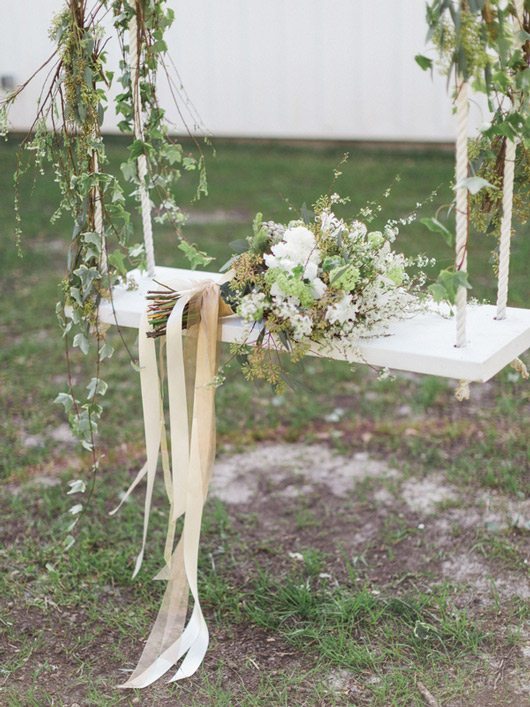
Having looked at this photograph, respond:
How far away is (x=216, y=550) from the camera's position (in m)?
3.02

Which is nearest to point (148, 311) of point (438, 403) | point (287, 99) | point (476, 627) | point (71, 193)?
point (71, 193)

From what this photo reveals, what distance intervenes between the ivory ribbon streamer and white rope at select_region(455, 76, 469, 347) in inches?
22.4

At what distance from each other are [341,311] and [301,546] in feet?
3.72

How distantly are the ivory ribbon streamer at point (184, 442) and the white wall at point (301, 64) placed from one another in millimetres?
6279

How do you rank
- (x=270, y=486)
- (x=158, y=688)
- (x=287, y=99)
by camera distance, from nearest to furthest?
1. (x=158, y=688)
2. (x=270, y=486)
3. (x=287, y=99)

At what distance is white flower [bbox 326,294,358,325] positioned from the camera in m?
2.15

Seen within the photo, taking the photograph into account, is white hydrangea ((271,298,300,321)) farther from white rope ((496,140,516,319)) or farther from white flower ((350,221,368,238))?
white rope ((496,140,516,319))

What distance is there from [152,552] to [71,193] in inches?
46.1

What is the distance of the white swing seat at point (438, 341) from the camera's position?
2.05 meters

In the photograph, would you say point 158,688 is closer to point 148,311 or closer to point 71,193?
point 148,311

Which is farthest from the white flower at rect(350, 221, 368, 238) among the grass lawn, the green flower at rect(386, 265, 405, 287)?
the grass lawn

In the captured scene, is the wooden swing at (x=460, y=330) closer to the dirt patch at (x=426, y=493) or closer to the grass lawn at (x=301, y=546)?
the grass lawn at (x=301, y=546)

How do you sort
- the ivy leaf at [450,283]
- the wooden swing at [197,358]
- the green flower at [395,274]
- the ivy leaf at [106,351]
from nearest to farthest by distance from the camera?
the ivy leaf at [450,283], the wooden swing at [197,358], the green flower at [395,274], the ivy leaf at [106,351]

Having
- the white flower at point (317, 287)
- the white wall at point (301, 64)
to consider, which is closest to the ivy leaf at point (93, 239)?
the white flower at point (317, 287)
